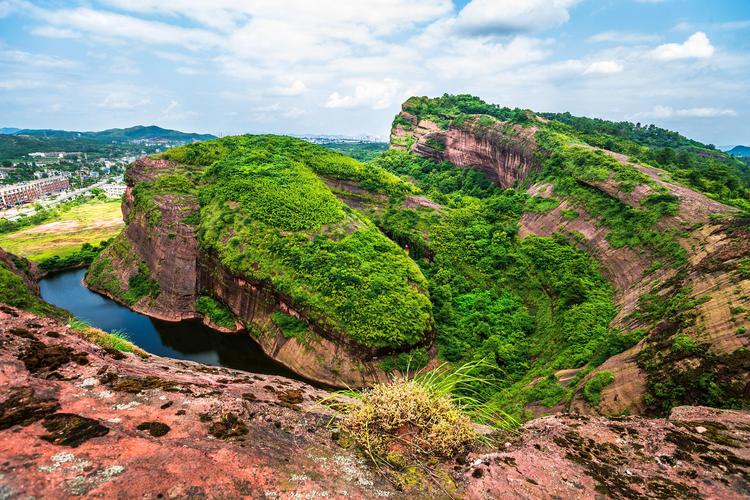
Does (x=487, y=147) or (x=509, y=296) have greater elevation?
(x=487, y=147)

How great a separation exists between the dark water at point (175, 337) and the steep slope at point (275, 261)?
0.92m

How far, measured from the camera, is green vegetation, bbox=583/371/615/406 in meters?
14.6

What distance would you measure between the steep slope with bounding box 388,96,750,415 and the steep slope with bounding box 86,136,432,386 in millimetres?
5845

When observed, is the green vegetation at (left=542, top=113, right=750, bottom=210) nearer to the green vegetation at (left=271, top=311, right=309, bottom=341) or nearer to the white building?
the green vegetation at (left=271, top=311, right=309, bottom=341)

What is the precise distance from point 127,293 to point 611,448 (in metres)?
40.1

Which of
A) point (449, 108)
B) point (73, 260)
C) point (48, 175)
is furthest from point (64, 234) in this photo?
point (48, 175)

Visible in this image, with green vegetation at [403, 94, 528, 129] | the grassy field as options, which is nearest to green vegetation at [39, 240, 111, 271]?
the grassy field

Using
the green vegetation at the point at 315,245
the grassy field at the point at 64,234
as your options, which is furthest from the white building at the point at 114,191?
the green vegetation at the point at 315,245

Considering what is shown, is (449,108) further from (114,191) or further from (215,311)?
(114,191)

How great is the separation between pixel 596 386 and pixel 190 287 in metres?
31.8

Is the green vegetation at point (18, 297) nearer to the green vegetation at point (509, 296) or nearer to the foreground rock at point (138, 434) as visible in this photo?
the foreground rock at point (138, 434)

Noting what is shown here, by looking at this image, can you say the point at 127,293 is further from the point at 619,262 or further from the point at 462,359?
the point at 619,262

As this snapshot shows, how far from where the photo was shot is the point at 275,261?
2825 cm

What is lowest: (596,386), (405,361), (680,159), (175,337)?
(175,337)
